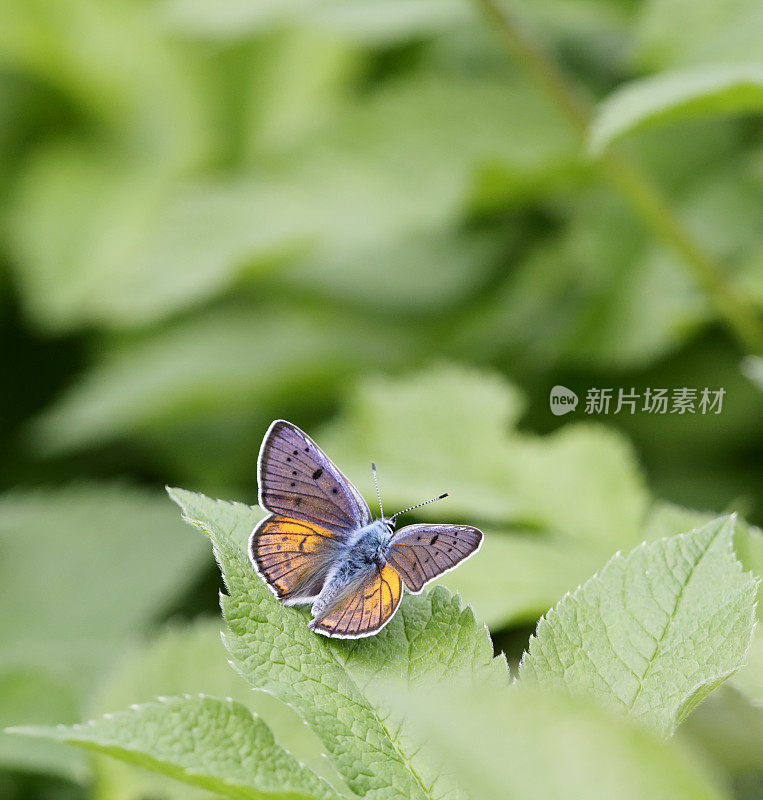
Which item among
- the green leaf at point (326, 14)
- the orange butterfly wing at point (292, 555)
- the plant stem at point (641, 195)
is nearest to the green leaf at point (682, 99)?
the plant stem at point (641, 195)

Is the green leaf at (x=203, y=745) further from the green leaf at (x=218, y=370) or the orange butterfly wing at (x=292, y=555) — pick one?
the green leaf at (x=218, y=370)

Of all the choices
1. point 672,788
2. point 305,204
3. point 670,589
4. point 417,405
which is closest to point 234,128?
point 305,204

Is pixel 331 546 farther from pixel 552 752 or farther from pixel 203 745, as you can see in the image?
pixel 552 752

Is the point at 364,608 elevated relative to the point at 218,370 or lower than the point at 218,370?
lower

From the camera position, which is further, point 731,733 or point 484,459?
point 484,459

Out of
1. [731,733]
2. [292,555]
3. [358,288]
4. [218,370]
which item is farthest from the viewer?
[358,288]

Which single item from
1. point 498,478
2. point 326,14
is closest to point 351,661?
point 498,478

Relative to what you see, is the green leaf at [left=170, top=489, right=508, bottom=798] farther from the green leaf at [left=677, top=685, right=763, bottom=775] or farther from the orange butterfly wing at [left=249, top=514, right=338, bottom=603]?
the green leaf at [left=677, top=685, right=763, bottom=775]
